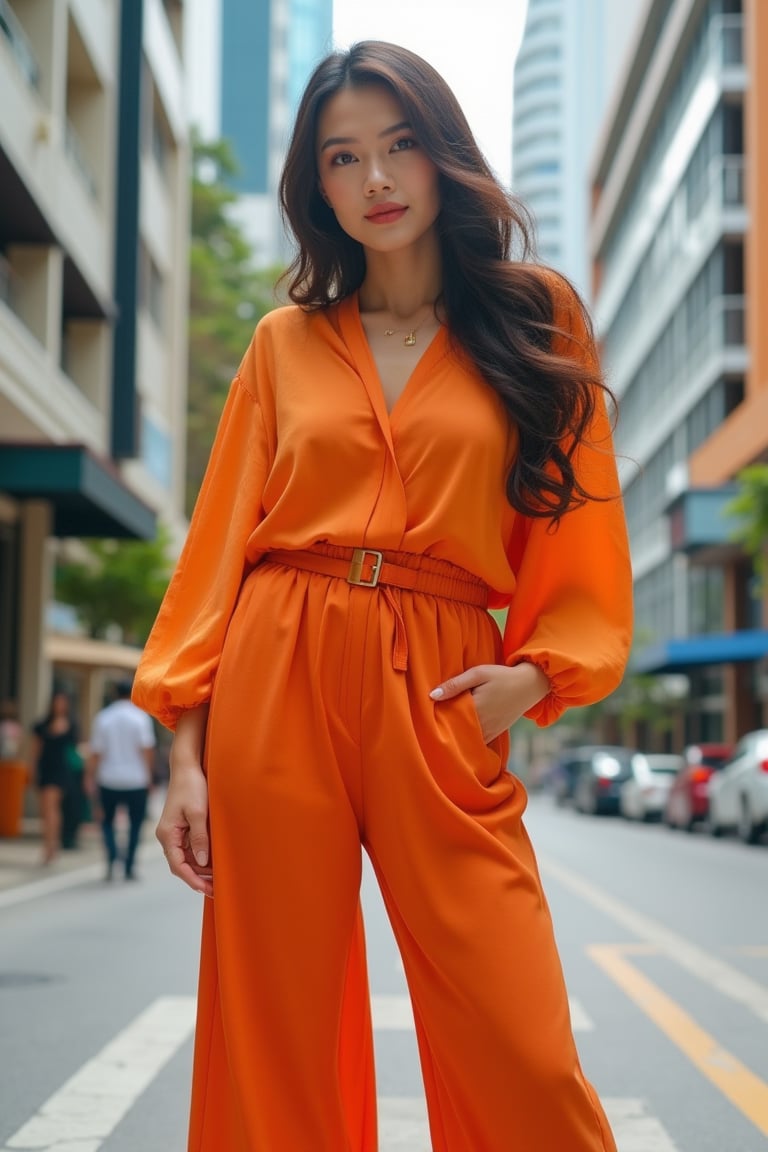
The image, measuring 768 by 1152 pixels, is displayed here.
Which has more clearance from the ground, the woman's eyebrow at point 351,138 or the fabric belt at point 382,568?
the woman's eyebrow at point 351,138

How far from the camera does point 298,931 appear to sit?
2406mm

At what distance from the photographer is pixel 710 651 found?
34.9 m

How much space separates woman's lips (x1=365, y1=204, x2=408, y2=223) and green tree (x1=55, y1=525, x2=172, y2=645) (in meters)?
23.9

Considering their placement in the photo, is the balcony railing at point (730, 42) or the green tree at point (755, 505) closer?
the green tree at point (755, 505)

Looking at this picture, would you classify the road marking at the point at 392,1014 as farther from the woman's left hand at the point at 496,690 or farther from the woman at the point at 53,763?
the woman at the point at 53,763

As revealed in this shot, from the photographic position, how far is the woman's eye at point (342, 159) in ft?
8.77

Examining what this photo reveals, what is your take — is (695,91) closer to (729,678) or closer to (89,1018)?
(729,678)

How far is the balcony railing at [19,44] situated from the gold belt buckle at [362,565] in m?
15.7

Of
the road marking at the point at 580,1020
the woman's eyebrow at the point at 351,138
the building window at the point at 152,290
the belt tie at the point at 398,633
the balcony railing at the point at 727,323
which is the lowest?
the road marking at the point at 580,1020

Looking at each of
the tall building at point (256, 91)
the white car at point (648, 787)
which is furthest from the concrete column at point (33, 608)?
the tall building at point (256, 91)

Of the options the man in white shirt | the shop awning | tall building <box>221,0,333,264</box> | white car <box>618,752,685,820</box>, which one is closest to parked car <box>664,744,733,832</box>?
white car <box>618,752,685,820</box>

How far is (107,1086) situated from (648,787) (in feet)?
83.9

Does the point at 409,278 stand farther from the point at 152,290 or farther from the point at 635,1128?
the point at 152,290

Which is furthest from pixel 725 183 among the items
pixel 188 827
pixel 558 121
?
pixel 558 121
